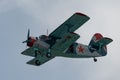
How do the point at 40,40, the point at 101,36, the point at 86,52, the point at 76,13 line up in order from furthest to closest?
1. the point at 101,36
2. the point at 86,52
3. the point at 40,40
4. the point at 76,13

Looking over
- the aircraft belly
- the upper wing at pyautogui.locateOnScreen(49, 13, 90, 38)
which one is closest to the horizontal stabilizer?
the aircraft belly

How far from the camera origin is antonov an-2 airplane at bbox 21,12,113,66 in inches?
1747

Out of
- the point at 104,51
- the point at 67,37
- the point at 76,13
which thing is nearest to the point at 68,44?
the point at 67,37

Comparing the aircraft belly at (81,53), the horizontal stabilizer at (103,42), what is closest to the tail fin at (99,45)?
the horizontal stabilizer at (103,42)

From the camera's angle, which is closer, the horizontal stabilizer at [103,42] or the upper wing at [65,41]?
the upper wing at [65,41]

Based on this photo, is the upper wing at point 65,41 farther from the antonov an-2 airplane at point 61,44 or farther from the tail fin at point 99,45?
the tail fin at point 99,45

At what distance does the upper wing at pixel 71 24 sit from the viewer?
43.4m

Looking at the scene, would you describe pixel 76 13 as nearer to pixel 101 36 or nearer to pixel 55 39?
pixel 55 39

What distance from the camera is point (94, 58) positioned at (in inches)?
1927

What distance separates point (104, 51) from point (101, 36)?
216cm

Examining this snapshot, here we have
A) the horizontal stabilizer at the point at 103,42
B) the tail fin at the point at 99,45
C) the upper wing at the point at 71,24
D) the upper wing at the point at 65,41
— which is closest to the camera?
the upper wing at the point at 71,24

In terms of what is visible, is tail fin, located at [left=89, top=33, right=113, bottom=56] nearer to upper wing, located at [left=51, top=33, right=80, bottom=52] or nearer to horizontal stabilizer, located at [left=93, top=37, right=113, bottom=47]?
horizontal stabilizer, located at [left=93, top=37, right=113, bottom=47]

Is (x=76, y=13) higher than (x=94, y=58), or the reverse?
(x=76, y=13)

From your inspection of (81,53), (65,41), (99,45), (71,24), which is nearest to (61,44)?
(65,41)
